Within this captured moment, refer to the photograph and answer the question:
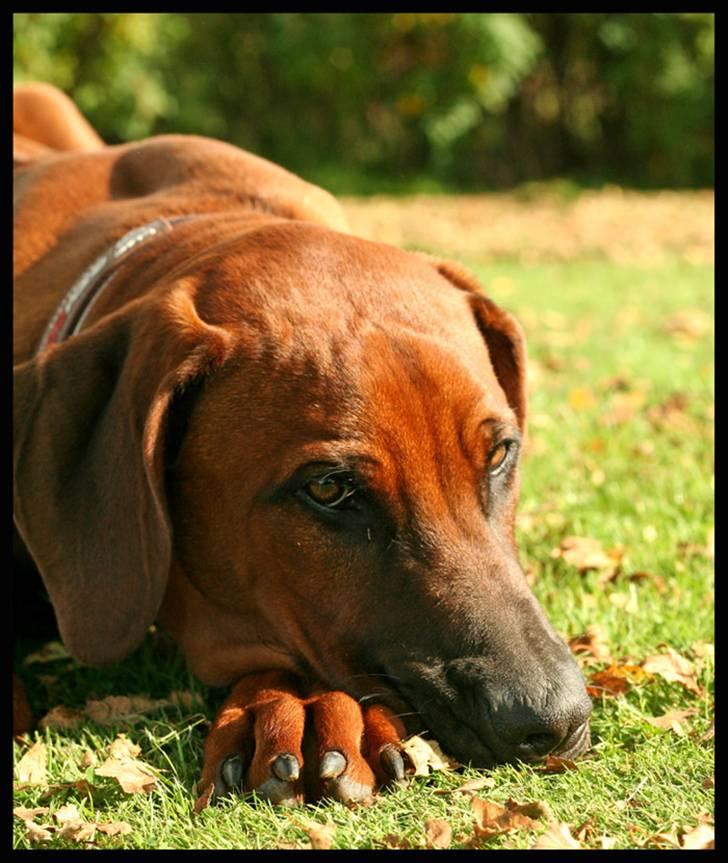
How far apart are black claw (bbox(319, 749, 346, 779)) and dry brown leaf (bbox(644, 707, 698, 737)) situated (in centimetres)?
A: 101

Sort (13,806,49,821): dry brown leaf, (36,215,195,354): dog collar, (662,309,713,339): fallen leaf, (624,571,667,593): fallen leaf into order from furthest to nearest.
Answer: (662,309,713,339): fallen leaf, (624,571,667,593): fallen leaf, (36,215,195,354): dog collar, (13,806,49,821): dry brown leaf

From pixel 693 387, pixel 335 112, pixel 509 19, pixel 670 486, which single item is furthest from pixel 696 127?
pixel 670 486

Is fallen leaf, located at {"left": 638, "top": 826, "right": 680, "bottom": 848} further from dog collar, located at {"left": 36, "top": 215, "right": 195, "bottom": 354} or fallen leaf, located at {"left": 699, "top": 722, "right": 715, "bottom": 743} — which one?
dog collar, located at {"left": 36, "top": 215, "right": 195, "bottom": 354}

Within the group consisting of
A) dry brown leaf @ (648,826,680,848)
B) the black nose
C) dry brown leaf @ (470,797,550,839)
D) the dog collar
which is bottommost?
dry brown leaf @ (648,826,680,848)

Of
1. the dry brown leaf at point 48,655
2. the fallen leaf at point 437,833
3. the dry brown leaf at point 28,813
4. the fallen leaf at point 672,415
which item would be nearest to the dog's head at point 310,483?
the fallen leaf at point 437,833

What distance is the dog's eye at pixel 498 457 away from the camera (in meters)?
3.50

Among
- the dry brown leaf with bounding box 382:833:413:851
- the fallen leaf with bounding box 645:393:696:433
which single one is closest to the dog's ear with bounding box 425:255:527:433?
the dry brown leaf with bounding box 382:833:413:851

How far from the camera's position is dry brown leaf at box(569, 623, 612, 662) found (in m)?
4.07

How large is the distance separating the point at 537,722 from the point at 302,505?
31.6 inches

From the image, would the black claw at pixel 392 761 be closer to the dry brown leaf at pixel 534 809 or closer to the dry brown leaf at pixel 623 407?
the dry brown leaf at pixel 534 809

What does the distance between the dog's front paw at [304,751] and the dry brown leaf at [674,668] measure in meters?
1.09

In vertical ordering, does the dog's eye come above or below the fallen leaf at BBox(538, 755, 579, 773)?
above

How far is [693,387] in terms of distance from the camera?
25.5 feet

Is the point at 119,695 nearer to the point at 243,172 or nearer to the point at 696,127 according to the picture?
the point at 243,172
